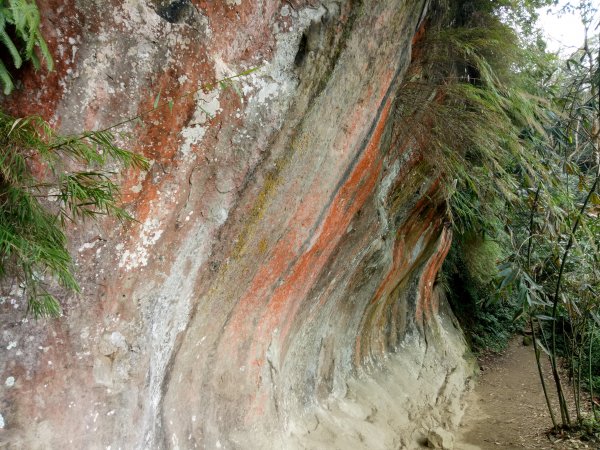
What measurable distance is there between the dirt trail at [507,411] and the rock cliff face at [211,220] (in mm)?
1921

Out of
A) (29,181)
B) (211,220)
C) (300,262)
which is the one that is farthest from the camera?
(300,262)

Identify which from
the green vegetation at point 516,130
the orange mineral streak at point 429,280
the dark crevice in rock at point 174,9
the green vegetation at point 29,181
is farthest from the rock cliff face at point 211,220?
the orange mineral streak at point 429,280

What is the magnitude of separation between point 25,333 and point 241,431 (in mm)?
1954

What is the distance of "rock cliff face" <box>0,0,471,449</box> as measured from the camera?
2.42m

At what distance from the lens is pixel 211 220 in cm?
312

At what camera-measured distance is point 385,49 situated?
384 centimetres

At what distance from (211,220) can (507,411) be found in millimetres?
6004

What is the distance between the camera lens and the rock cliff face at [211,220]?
242 centimetres

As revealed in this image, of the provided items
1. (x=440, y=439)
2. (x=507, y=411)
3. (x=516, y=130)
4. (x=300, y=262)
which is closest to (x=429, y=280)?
(x=507, y=411)

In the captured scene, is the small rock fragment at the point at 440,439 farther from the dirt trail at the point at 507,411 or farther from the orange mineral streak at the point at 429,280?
the orange mineral streak at the point at 429,280

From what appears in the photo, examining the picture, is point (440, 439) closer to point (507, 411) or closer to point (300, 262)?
point (507, 411)

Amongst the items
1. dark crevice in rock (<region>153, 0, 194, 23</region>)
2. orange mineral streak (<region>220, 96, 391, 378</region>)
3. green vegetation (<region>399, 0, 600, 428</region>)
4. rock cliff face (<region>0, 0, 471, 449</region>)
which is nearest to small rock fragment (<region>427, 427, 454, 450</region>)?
rock cliff face (<region>0, 0, 471, 449</region>)

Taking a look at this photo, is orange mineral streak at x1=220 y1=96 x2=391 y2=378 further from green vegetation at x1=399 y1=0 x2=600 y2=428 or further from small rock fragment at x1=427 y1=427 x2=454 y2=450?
small rock fragment at x1=427 y1=427 x2=454 y2=450

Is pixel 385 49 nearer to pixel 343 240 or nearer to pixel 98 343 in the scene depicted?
pixel 343 240
